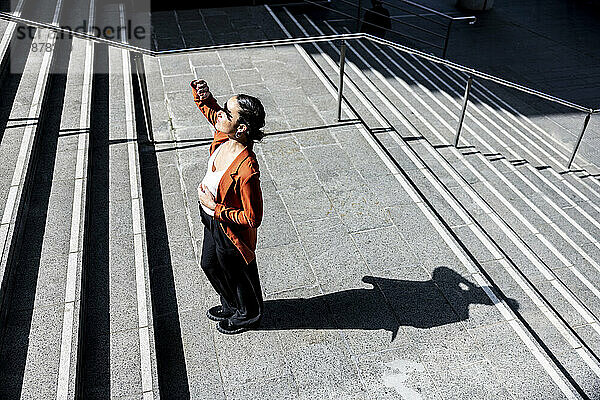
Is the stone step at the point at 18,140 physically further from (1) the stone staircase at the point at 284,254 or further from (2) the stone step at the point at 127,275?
(2) the stone step at the point at 127,275

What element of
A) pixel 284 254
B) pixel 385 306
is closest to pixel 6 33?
pixel 284 254

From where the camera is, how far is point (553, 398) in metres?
3.51

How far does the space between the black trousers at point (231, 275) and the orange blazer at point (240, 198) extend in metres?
0.08

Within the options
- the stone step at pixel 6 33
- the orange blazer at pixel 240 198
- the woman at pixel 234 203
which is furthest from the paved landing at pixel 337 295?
the stone step at pixel 6 33

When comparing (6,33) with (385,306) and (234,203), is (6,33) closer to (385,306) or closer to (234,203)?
(234,203)

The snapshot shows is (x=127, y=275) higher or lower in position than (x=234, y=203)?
lower

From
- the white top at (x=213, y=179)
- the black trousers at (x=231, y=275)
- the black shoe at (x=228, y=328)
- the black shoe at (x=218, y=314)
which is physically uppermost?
the white top at (x=213, y=179)

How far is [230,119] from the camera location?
9.78ft

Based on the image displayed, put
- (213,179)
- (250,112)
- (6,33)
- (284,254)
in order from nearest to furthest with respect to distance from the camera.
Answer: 1. (250,112)
2. (213,179)
3. (284,254)
4. (6,33)

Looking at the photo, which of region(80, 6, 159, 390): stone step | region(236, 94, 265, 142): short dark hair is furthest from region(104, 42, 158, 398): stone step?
region(236, 94, 265, 142): short dark hair

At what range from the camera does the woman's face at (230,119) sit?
2965mm

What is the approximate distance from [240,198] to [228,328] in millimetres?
1205

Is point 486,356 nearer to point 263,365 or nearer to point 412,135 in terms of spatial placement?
point 263,365

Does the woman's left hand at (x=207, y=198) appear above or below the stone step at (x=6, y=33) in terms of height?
below
